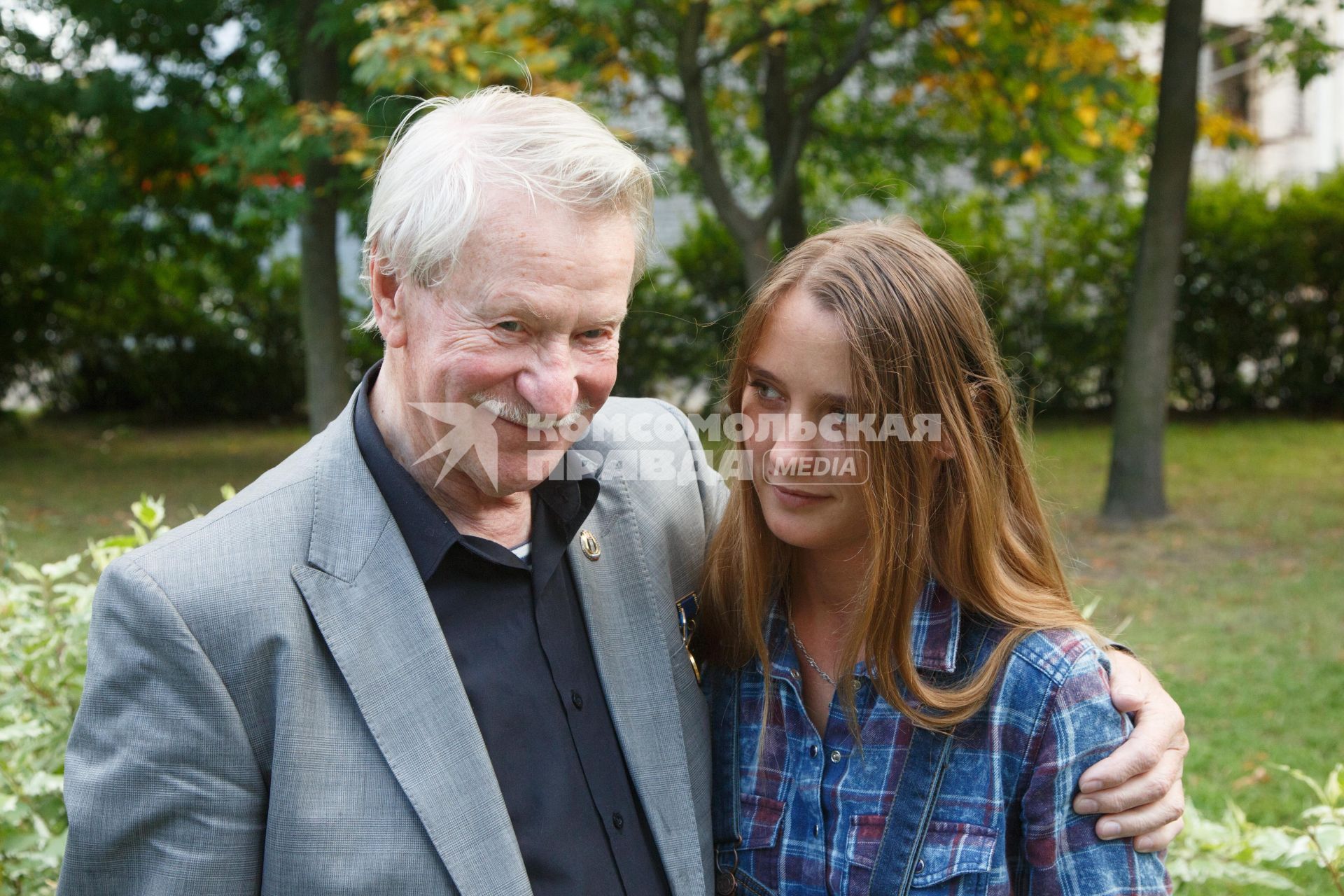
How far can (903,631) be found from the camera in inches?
78.3

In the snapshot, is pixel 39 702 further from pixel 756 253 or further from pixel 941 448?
pixel 756 253

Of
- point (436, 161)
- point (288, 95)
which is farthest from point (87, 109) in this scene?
point (436, 161)

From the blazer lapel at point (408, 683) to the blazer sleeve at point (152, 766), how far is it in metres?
0.19

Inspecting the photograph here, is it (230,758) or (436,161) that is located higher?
(436,161)

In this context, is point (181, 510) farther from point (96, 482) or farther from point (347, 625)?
point (347, 625)

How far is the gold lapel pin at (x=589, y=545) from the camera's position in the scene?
221 centimetres

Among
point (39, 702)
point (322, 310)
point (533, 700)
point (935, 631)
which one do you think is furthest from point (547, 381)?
point (322, 310)

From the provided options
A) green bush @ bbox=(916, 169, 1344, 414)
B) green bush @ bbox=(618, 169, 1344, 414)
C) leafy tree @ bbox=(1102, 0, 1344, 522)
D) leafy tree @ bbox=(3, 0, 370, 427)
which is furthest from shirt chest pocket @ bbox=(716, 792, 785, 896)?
green bush @ bbox=(916, 169, 1344, 414)

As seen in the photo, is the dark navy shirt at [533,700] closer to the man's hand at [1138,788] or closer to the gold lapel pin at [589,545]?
the gold lapel pin at [589,545]

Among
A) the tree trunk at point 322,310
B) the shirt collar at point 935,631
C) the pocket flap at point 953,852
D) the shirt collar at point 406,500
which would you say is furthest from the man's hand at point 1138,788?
the tree trunk at point 322,310

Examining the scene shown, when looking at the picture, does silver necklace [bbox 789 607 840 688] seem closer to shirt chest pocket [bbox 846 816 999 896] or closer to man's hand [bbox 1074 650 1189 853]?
shirt chest pocket [bbox 846 816 999 896]

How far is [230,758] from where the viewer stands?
163 cm

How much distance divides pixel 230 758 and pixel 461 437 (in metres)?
0.59

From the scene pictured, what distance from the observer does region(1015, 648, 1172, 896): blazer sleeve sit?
1774 mm
